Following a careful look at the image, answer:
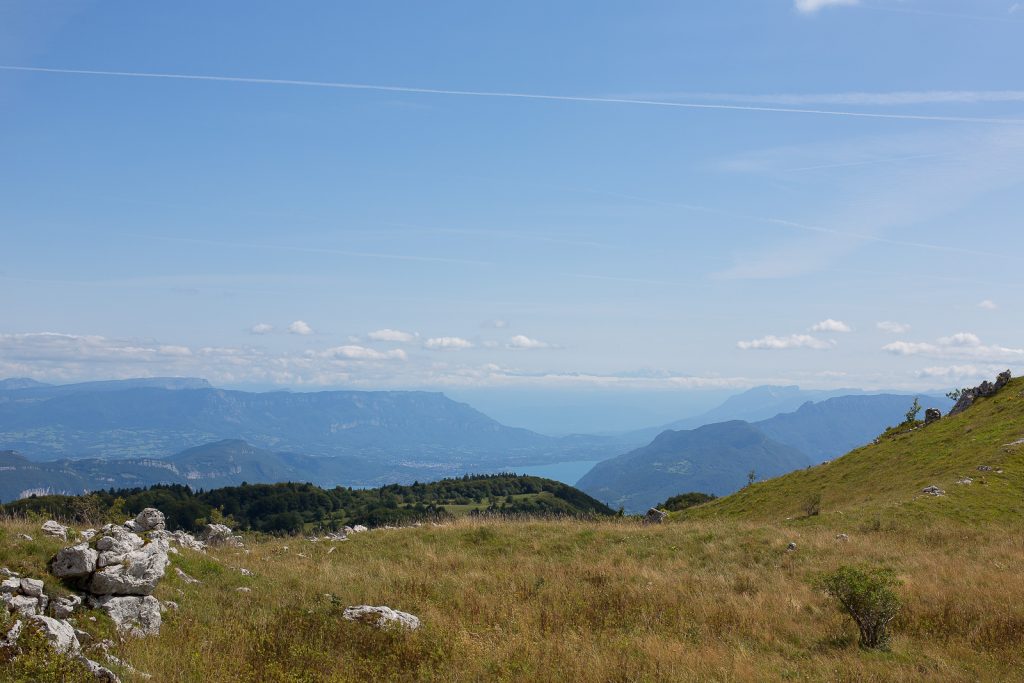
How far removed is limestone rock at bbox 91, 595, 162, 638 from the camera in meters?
12.5

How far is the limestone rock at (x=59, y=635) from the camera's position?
391 inches

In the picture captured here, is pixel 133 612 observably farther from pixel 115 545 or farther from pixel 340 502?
pixel 340 502

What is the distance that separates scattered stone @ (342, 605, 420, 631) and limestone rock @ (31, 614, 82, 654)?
17.7ft

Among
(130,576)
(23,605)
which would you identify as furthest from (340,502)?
(23,605)

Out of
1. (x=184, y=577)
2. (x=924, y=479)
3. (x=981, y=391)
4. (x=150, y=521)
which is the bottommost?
(x=150, y=521)

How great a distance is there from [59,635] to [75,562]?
3.61 m

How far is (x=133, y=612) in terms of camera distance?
12953mm

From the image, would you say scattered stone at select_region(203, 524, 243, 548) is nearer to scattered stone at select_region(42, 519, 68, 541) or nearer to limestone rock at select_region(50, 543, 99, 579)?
scattered stone at select_region(42, 519, 68, 541)

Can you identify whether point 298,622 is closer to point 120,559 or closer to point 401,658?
point 401,658

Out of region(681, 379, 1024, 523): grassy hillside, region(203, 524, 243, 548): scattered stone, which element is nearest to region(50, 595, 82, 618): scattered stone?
region(203, 524, 243, 548): scattered stone

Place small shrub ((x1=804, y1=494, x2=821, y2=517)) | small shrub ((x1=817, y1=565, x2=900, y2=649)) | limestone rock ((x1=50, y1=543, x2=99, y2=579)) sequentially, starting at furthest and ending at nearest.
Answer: small shrub ((x1=804, y1=494, x2=821, y2=517)) < limestone rock ((x1=50, y1=543, x2=99, y2=579)) < small shrub ((x1=817, y1=565, x2=900, y2=649))

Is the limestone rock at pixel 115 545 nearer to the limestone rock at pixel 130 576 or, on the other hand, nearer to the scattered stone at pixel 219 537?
the limestone rock at pixel 130 576

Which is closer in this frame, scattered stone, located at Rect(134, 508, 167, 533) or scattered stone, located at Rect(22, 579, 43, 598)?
scattered stone, located at Rect(22, 579, 43, 598)

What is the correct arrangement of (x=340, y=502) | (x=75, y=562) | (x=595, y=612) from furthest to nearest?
(x=340, y=502) → (x=595, y=612) → (x=75, y=562)
